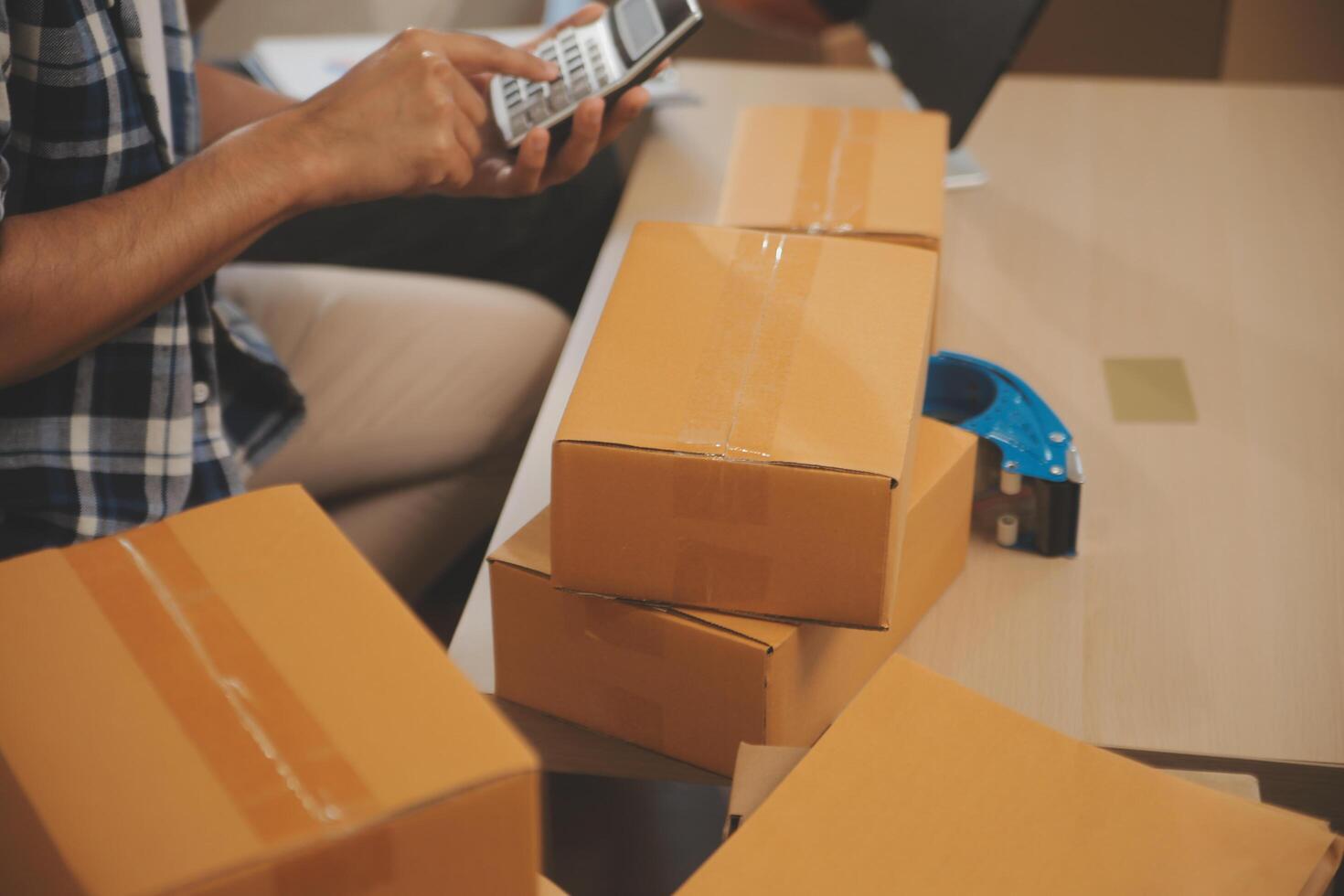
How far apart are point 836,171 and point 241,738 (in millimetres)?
719

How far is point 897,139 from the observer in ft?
3.52

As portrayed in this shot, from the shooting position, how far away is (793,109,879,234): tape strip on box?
97 centimetres

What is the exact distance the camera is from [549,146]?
3.51 ft

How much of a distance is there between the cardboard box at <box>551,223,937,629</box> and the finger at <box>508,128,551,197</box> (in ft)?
1.02

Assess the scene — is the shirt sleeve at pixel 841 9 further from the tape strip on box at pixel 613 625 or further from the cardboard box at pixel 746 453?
the tape strip on box at pixel 613 625

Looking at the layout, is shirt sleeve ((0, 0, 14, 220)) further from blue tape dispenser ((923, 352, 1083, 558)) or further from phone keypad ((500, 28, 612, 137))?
blue tape dispenser ((923, 352, 1083, 558))

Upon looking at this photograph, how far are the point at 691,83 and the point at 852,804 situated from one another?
1110 mm

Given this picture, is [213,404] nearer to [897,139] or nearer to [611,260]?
[611,260]

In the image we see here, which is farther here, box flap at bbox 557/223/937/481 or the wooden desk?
the wooden desk

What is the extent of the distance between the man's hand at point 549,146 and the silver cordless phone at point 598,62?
0.01 metres

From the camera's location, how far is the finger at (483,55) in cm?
97

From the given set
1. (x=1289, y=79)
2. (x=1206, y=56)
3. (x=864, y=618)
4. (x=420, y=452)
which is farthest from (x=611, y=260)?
(x=1206, y=56)

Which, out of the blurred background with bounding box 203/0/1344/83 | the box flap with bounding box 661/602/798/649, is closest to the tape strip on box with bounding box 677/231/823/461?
the box flap with bounding box 661/602/798/649

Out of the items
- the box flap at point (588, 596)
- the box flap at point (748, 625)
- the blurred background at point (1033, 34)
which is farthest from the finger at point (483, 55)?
the blurred background at point (1033, 34)
